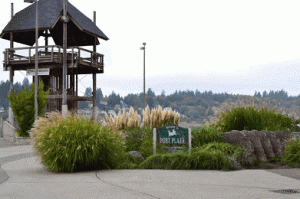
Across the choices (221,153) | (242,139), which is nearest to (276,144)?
(242,139)

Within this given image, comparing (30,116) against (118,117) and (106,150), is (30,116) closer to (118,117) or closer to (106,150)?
(118,117)

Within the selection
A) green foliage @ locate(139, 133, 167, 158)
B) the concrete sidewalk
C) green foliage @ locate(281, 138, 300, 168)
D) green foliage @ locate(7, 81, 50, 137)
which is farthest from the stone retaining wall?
green foliage @ locate(7, 81, 50, 137)

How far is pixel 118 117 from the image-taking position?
12406 millimetres

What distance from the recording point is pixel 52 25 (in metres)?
27.0

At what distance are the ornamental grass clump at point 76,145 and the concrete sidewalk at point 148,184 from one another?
12.6 inches

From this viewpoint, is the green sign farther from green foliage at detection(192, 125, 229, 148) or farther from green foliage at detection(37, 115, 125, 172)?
green foliage at detection(37, 115, 125, 172)

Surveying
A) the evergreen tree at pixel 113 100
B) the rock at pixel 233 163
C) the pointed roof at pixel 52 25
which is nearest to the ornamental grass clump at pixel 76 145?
the rock at pixel 233 163

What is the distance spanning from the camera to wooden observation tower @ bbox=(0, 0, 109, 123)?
1094 inches

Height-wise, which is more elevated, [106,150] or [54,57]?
[54,57]

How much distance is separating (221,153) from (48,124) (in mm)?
4672

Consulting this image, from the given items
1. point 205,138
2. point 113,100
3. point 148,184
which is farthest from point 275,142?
point 113,100

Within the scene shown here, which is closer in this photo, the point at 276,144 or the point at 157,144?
the point at 157,144

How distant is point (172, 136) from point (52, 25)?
20.2 meters

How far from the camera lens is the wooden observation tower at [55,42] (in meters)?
27.8
